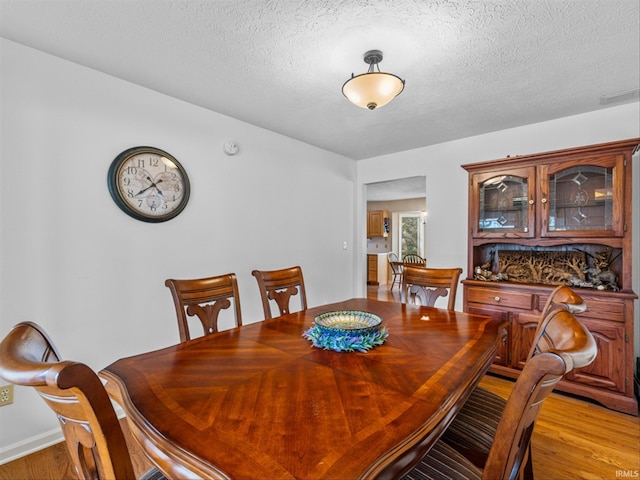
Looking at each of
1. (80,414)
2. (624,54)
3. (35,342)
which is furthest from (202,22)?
(624,54)

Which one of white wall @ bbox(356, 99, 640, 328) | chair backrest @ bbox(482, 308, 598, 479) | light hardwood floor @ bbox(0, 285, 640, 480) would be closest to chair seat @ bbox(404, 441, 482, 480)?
chair backrest @ bbox(482, 308, 598, 479)

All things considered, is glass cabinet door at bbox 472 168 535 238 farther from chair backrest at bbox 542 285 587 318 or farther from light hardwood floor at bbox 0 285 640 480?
chair backrest at bbox 542 285 587 318

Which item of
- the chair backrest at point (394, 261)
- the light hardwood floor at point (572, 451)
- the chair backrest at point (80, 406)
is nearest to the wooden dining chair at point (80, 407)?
the chair backrest at point (80, 406)

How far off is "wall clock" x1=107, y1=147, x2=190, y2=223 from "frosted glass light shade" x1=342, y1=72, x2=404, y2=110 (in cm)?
153

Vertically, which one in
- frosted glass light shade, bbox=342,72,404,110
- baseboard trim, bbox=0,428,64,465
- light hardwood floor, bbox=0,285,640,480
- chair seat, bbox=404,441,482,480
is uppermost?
frosted glass light shade, bbox=342,72,404,110

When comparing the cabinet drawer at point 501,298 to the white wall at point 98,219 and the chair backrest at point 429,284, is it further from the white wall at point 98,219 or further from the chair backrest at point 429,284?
the white wall at point 98,219

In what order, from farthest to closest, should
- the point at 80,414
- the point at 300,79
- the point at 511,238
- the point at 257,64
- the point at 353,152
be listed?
the point at 353,152 → the point at 511,238 → the point at 300,79 → the point at 257,64 → the point at 80,414

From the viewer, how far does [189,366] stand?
112cm

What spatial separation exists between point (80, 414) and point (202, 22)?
183 centimetres

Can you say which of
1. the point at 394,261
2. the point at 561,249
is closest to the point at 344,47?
the point at 561,249

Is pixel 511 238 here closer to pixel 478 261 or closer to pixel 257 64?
pixel 478 261

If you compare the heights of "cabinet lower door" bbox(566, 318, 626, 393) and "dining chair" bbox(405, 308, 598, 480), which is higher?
"dining chair" bbox(405, 308, 598, 480)

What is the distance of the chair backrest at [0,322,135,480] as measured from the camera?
1.62 feet

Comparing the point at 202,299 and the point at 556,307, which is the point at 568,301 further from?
the point at 202,299
